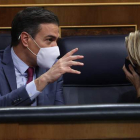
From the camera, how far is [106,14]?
5.09ft

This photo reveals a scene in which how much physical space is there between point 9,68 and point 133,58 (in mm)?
361

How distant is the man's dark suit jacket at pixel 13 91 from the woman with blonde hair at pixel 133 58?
0.21 metres

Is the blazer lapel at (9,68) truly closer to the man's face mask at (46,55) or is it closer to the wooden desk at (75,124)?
the man's face mask at (46,55)

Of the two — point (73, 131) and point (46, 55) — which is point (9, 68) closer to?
point (46, 55)

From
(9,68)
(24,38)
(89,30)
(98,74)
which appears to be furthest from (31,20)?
(89,30)

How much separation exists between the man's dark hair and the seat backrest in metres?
0.10

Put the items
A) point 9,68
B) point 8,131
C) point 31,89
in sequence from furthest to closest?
1. point 9,68
2. point 31,89
3. point 8,131

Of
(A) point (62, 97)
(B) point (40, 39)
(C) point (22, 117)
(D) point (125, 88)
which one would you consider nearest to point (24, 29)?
(B) point (40, 39)

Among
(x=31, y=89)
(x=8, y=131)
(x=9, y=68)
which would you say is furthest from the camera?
(x=9, y=68)

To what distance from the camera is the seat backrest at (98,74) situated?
1.14 metres

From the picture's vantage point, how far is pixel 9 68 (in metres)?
1.06

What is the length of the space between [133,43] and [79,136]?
0.47 m

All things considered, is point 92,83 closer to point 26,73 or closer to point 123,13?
point 26,73

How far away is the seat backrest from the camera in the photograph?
1.14 meters
